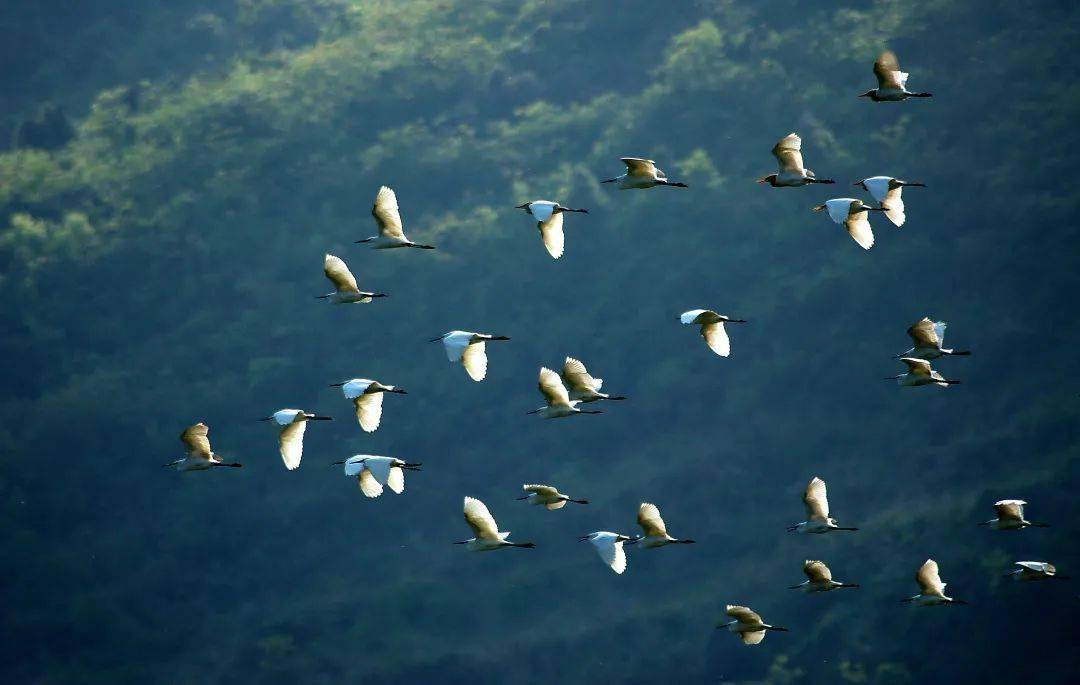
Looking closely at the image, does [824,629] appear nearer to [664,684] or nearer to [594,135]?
[664,684]

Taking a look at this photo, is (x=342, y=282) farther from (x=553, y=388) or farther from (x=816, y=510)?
(x=816, y=510)

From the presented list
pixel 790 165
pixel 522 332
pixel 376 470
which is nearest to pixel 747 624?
pixel 376 470

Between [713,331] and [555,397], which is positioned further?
[555,397]

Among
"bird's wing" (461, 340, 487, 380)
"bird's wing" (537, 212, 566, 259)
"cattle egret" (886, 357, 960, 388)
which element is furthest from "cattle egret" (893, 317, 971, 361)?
"bird's wing" (461, 340, 487, 380)

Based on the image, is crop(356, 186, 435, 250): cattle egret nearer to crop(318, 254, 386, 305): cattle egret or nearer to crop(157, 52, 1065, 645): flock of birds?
crop(157, 52, 1065, 645): flock of birds

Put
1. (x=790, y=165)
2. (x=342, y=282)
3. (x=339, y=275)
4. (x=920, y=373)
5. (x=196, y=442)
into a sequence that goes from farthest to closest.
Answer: (x=196, y=442), (x=342, y=282), (x=339, y=275), (x=920, y=373), (x=790, y=165)

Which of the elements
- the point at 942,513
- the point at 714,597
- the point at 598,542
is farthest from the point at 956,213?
the point at 598,542
